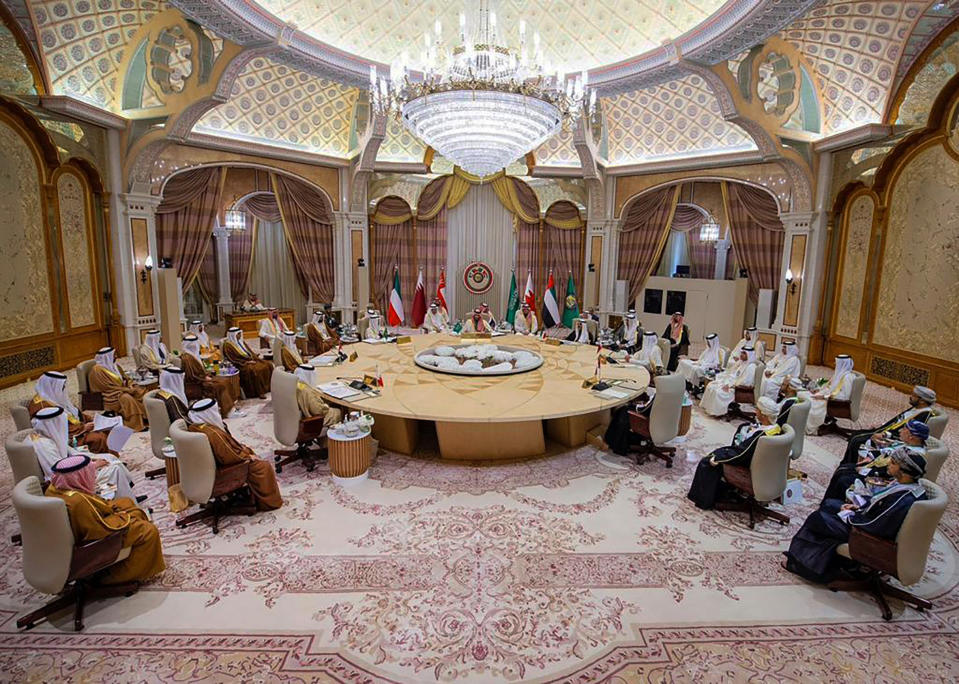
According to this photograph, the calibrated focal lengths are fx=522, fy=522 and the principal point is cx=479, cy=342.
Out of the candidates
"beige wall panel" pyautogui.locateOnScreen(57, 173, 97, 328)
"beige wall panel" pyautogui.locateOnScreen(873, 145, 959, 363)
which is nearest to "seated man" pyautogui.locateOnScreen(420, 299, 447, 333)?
"beige wall panel" pyautogui.locateOnScreen(57, 173, 97, 328)

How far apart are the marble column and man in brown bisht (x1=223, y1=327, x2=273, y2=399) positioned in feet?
24.5

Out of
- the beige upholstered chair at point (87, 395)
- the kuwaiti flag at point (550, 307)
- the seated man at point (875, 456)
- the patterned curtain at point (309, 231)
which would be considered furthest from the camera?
the kuwaiti flag at point (550, 307)

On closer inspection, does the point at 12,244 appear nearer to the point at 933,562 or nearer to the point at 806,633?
the point at 806,633

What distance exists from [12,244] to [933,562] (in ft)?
41.6

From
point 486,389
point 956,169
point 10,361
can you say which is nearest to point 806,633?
point 486,389

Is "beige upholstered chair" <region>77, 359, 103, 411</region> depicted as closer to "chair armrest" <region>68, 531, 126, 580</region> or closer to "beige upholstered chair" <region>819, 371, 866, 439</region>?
"chair armrest" <region>68, 531, 126, 580</region>

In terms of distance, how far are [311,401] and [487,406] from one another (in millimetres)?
2054

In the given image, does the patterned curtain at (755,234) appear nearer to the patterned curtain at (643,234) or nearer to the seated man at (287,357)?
the patterned curtain at (643,234)

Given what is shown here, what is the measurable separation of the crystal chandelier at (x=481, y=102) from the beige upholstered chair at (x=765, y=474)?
4.52 meters

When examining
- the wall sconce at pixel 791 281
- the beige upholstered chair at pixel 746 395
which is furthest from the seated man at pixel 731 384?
the wall sconce at pixel 791 281

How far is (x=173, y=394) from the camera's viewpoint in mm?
5645

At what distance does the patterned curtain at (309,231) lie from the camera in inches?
548

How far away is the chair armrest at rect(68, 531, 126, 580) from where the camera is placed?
3.44 metres

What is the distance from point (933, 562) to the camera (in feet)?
14.5
